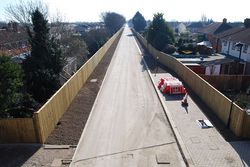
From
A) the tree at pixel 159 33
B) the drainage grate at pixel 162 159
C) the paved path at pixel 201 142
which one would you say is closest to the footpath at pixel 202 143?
the paved path at pixel 201 142

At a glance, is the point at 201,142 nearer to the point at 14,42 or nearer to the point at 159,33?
the point at 159,33

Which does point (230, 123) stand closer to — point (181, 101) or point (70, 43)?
point (181, 101)

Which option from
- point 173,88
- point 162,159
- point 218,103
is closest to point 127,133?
point 162,159

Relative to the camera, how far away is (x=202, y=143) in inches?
497

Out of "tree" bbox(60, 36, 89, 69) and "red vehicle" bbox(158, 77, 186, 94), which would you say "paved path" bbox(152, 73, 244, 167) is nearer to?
"red vehicle" bbox(158, 77, 186, 94)

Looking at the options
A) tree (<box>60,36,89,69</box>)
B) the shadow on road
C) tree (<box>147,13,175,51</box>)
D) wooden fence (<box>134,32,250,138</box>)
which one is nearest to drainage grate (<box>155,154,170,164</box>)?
wooden fence (<box>134,32,250,138</box>)

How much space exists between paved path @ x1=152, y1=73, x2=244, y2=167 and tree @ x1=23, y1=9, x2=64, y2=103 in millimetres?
9502

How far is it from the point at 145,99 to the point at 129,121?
4.21 m

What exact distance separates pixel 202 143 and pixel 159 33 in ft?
101

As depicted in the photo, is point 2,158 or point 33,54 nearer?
point 2,158

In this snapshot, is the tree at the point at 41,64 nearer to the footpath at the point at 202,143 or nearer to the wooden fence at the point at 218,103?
the footpath at the point at 202,143

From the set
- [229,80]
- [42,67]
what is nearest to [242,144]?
[229,80]

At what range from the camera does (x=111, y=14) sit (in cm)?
10019

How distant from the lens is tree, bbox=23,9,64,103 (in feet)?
64.0
